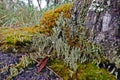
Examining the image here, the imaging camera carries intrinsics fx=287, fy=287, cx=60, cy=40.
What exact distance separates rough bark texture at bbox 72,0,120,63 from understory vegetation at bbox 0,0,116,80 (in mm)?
55

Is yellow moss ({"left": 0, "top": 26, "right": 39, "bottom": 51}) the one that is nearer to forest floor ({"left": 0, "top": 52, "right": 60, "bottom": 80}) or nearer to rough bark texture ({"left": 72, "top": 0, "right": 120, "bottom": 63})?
forest floor ({"left": 0, "top": 52, "right": 60, "bottom": 80})

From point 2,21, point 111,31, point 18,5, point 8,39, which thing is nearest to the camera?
point 111,31

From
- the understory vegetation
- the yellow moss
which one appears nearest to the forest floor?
the understory vegetation

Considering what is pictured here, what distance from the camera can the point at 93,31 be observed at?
2260 mm

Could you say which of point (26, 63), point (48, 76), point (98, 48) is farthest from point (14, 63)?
point (98, 48)

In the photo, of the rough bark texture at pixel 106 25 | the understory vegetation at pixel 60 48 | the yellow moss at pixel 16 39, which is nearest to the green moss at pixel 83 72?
the understory vegetation at pixel 60 48

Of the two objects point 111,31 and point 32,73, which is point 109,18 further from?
point 32,73

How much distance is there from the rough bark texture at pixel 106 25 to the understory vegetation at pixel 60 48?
0.18ft

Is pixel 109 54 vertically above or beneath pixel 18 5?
beneath

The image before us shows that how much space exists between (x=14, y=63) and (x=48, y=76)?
298 millimetres

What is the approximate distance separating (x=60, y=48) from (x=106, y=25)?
39 cm

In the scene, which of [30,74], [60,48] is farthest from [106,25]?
[30,74]

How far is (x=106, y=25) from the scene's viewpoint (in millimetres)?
2186

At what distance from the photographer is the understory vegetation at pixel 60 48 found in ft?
6.73
